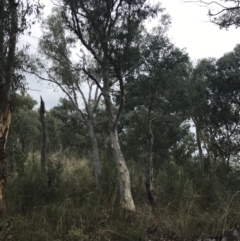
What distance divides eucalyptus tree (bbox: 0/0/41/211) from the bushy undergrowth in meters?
1.68

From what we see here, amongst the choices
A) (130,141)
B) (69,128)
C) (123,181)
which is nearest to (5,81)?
(123,181)

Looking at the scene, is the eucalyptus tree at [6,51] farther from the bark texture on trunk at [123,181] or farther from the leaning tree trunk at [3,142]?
the bark texture on trunk at [123,181]

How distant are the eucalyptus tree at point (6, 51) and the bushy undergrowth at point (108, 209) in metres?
1.68

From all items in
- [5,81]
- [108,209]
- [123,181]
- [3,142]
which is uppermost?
[5,81]

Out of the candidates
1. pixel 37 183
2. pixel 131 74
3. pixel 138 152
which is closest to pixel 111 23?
pixel 131 74

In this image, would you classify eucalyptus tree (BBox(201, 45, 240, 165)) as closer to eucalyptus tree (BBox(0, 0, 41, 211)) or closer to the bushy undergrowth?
the bushy undergrowth

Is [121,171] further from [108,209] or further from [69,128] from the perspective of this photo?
[69,128]

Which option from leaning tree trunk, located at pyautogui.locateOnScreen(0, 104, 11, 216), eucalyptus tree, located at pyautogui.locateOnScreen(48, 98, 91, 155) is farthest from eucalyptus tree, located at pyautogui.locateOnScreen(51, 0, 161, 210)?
eucalyptus tree, located at pyautogui.locateOnScreen(48, 98, 91, 155)

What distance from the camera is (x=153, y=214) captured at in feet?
33.3

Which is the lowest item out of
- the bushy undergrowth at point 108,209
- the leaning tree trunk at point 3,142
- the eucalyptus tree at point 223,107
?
the bushy undergrowth at point 108,209

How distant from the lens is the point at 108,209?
10516 mm

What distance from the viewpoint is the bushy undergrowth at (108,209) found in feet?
28.3

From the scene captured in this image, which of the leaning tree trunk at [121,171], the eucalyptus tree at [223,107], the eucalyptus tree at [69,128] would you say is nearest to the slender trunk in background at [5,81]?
the leaning tree trunk at [121,171]

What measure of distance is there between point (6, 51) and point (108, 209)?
550 centimetres
